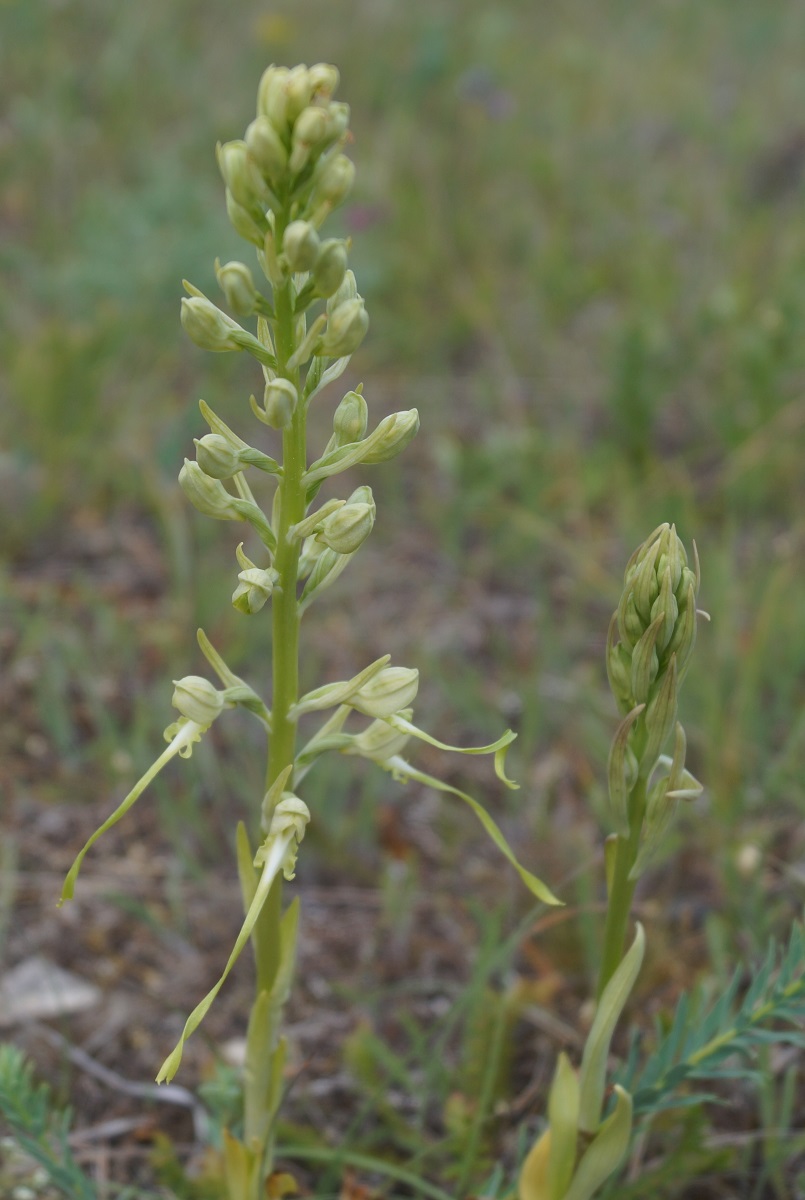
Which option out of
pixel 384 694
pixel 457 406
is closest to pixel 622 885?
pixel 384 694

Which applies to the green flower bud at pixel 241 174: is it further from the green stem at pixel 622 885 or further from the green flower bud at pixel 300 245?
the green stem at pixel 622 885

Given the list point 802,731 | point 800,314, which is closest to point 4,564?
point 802,731

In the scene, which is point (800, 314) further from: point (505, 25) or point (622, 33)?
point (622, 33)

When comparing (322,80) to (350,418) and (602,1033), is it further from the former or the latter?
(602,1033)

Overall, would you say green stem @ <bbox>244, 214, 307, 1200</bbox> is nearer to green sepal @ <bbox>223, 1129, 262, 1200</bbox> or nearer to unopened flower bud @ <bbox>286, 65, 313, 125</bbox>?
green sepal @ <bbox>223, 1129, 262, 1200</bbox>

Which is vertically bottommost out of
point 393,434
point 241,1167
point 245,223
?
point 241,1167
